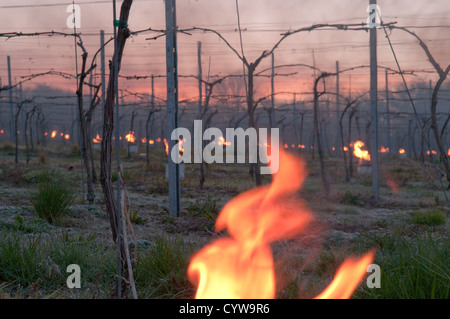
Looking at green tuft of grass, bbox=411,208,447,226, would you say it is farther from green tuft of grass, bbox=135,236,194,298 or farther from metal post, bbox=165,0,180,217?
green tuft of grass, bbox=135,236,194,298

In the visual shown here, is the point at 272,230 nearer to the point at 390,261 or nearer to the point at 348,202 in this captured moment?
the point at 390,261

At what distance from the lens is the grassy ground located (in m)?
2.65

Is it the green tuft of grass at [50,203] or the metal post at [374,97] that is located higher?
the metal post at [374,97]

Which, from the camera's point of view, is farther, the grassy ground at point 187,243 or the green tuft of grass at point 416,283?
the grassy ground at point 187,243

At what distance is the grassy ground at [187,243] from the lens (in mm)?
2648

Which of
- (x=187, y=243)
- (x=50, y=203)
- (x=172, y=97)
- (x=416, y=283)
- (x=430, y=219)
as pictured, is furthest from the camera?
(x=172, y=97)

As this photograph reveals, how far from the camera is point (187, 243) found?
3688 millimetres

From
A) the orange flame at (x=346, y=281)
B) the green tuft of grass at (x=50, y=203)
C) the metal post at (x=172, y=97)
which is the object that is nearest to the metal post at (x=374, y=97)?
the metal post at (x=172, y=97)

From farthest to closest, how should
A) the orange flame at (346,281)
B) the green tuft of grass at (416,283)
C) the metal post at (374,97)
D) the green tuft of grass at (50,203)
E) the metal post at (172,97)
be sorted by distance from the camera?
the metal post at (374,97)
the metal post at (172,97)
the green tuft of grass at (50,203)
the orange flame at (346,281)
the green tuft of grass at (416,283)

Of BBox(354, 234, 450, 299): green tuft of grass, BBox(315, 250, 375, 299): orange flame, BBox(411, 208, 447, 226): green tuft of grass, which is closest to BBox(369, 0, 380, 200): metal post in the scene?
BBox(411, 208, 447, 226): green tuft of grass

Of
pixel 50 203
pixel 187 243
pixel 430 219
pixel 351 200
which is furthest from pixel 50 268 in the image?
pixel 351 200

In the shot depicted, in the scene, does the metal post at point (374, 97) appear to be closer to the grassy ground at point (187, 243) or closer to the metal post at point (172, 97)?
the grassy ground at point (187, 243)

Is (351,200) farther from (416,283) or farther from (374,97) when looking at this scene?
(416,283)

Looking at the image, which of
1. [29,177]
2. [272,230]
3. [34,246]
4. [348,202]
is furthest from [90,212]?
[348,202]
